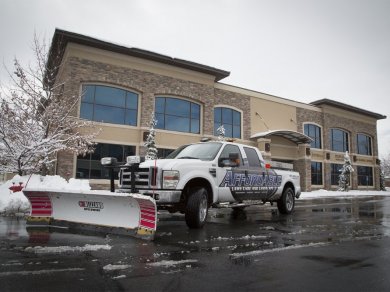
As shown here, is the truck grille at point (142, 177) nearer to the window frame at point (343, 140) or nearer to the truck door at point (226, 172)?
the truck door at point (226, 172)

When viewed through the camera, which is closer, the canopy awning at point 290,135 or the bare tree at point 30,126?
the bare tree at point 30,126

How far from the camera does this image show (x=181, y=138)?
78.6ft

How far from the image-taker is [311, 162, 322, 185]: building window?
1281 inches

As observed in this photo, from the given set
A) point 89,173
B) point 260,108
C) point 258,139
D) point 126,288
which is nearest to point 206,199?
point 126,288

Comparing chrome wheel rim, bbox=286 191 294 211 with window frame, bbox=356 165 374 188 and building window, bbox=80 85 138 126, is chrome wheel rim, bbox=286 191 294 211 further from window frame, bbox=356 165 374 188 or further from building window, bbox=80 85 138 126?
window frame, bbox=356 165 374 188

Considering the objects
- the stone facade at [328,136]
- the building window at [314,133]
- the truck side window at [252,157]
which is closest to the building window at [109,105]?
the truck side window at [252,157]

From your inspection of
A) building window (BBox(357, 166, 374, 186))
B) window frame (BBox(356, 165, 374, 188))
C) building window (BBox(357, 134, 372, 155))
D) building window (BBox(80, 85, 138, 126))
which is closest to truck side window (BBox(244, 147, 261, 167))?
building window (BBox(80, 85, 138, 126))

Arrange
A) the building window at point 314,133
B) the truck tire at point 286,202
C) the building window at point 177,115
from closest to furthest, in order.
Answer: the truck tire at point 286,202 < the building window at point 177,115 < the building window at point 314,133

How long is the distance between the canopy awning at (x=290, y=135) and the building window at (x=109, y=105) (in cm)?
1065

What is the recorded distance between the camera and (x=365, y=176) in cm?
3897

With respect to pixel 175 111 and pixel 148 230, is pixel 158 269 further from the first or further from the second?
pixel 175 111

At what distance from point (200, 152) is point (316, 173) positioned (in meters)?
27.0

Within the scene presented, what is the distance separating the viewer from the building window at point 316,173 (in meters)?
32.5

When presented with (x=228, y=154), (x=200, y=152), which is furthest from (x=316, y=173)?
(x=200, y=152)
